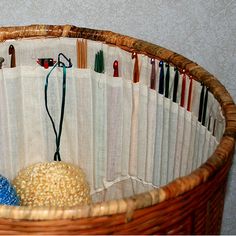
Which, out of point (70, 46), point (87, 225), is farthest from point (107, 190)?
point (87, 225)

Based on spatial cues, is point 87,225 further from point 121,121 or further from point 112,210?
point 121,121

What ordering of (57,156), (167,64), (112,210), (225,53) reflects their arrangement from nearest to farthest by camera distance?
1. (112,210)
2. (167,64)
3. (57,156)
4. (225,53)

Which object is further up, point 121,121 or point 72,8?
point 72,8

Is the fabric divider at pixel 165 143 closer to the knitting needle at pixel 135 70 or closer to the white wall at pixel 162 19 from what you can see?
the knitting needle at pixel 135 70

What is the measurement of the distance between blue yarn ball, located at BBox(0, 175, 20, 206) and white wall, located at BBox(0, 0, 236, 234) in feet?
0.84

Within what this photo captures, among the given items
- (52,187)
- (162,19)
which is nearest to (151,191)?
(52,187)

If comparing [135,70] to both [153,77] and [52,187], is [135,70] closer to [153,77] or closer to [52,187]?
[153,77]

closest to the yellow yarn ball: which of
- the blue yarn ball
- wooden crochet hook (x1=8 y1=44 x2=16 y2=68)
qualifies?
the blue yarn ball

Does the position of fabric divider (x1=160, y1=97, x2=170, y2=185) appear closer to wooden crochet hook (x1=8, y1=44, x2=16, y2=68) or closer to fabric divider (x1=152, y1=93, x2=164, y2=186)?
fabric divider (x1=152, y1=93, x2=164, y2=186)

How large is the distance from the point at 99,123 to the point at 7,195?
0.16 metres

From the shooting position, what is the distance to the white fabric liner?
0.65 metres

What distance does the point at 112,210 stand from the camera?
383 mm

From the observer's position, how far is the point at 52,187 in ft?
2.03

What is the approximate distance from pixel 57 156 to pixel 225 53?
1.03 feet
